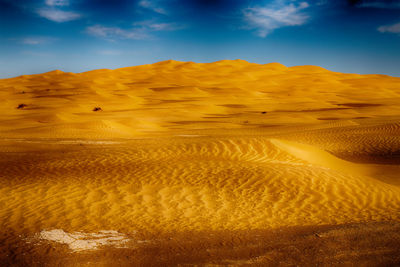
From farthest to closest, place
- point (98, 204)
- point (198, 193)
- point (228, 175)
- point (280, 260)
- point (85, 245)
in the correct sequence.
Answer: point (228, 175)
point (198, 193)
point (98, 204)
point (85, 245)
point (280, 260)

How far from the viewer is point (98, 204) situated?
23.9 ft

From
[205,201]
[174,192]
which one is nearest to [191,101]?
[174,192]

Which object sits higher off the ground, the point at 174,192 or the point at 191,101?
the point at 191,101

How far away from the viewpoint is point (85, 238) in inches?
214

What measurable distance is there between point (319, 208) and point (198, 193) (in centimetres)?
288

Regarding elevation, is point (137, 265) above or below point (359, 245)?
below

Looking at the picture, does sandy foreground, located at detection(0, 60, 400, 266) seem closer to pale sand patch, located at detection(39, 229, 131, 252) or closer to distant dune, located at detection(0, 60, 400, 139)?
pale sand patch, located at detection(39, 229, 131, 252)

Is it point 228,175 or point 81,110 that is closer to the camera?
point 228,175

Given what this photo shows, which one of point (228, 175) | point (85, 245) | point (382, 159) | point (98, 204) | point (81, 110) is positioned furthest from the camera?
point (81, 110)

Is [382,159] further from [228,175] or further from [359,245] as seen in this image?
[359,245]

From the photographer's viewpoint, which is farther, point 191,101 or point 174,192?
point 191,101

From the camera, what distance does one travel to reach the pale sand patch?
5141 mm

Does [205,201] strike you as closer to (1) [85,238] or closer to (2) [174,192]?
(2) [174,192]

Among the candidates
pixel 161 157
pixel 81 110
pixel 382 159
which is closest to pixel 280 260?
pixel 161 157
